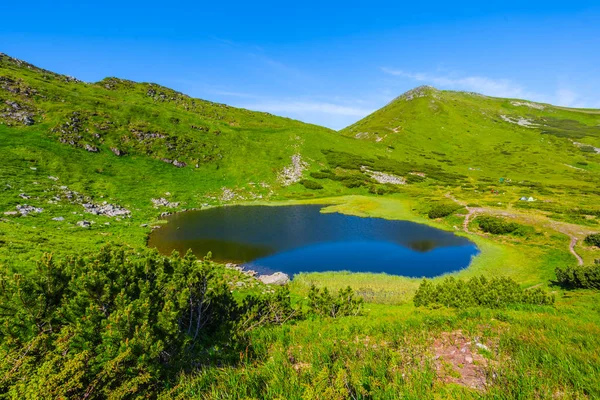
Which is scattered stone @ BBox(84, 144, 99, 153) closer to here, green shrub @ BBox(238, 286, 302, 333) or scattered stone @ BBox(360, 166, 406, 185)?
green shrub @ BBox(238, 286, 302, 333)

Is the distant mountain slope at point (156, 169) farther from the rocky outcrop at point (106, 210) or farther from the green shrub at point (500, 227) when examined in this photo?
the green shrub at point (500, 227)

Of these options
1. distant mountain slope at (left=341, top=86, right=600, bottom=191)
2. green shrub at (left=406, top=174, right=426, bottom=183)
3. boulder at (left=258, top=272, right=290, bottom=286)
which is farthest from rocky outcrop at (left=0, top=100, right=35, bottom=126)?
distant mountain slope at (left=341, top=86, right=600, bottom=191)

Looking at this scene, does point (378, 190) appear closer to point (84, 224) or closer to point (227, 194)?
point (227, 194)

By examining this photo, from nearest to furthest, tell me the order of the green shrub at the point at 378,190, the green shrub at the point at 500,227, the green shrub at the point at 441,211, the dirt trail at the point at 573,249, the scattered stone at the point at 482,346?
the scattered stone at the point at 482,346 < the dirt trail at the point at 573,249 < the green shrub at the point at 500,227 < the green shrub at the point at 441,211 < the green shrub at the point at 378,190

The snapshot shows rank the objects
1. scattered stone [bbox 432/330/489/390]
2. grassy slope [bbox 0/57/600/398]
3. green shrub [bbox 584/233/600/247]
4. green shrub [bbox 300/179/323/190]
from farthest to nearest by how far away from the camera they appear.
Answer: green shrub [bbox 300/179/323/190] < green shrub [bbox 584/233/600/247] < scattered stone [bbox 432/330/489/390] < grassy slope [bbox 0/57/600/398]

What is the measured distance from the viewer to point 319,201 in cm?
6969

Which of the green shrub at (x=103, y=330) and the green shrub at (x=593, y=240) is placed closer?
the green shrub at (x=103, y=330)

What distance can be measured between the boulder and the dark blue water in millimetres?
2521

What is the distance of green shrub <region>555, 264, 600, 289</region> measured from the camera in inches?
844

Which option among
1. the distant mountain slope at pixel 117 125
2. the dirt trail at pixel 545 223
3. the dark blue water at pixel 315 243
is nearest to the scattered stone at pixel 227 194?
the dark blue water at pixel 315 243

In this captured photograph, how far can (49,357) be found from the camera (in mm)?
6047

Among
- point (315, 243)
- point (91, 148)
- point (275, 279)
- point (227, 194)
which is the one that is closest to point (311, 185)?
point (227, 194)

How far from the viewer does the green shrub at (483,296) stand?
15062 mm

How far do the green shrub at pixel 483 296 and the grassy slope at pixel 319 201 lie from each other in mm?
1222
